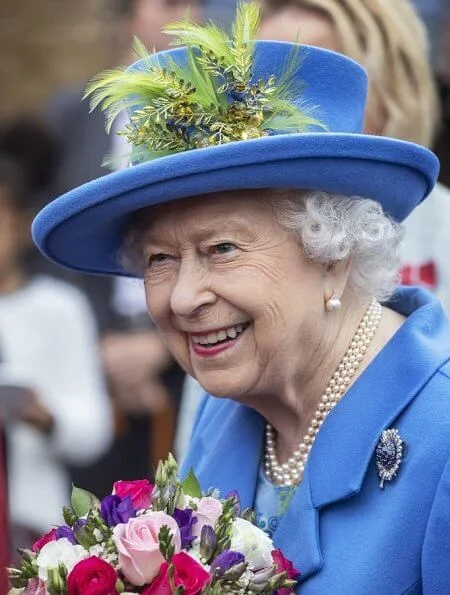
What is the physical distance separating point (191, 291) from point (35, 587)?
2.45ft

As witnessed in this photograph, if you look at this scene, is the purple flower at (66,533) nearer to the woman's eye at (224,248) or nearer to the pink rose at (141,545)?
the pink rose at (141,545)

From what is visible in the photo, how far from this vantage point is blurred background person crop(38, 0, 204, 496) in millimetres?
5906

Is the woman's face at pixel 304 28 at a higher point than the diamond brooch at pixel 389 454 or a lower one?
higher

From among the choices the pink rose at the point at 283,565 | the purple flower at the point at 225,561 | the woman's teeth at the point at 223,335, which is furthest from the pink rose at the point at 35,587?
the woman's teeth at the point at 223,335

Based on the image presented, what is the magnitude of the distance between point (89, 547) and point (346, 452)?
0.66 m

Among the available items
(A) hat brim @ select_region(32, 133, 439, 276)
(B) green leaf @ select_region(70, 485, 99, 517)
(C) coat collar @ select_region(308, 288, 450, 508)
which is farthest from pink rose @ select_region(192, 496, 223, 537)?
(A) hat brim @ select_region(32, 133, 439, 276)

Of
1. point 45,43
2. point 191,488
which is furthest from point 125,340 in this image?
point 191,488

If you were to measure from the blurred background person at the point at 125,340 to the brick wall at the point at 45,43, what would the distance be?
133 cm

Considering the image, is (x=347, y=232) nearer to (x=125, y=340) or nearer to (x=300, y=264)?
(x=300, y=264)

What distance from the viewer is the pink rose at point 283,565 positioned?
103 inches

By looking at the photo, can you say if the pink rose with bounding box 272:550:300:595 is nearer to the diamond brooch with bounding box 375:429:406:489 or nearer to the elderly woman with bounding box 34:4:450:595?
the elderly woman with bounding box 34:4:450:595

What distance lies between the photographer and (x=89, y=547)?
8.44ft

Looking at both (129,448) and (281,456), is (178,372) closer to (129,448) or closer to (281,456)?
(129,448)

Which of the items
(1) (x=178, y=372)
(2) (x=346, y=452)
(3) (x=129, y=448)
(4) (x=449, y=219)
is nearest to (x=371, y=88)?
(4) (x=449, y=219)
